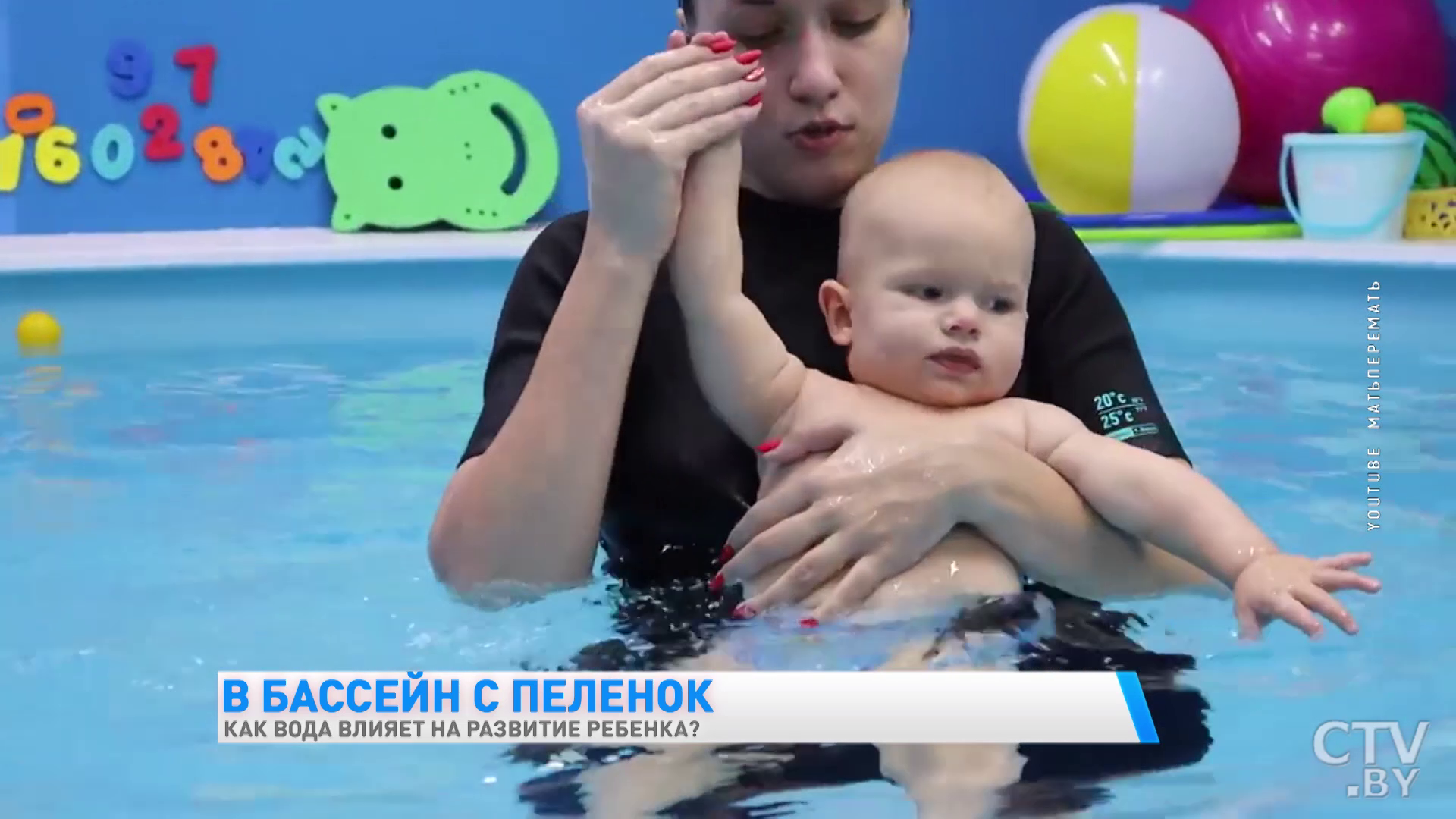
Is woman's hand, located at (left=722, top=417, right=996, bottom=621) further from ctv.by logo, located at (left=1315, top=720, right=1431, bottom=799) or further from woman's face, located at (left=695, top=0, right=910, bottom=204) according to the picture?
ctv.by logo, located at (left=1315, top=720, right=1431, bottom=799)

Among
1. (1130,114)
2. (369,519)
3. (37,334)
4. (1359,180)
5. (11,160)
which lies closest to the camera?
(369,519)

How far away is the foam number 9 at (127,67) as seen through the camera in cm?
650

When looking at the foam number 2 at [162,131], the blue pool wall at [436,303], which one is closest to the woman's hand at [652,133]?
the blue pool wall at [436,303]

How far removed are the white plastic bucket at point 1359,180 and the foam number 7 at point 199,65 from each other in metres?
3.93

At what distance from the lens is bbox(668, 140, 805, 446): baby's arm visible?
1.77 metres

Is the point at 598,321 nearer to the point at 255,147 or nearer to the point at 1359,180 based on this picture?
the point at 1359,180

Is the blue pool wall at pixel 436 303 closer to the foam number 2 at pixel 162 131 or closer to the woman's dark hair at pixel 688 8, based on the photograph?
the foam number 2 at pixel 162 131

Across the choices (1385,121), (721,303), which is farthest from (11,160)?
(721,303)

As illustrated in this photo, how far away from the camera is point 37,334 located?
16.9 ft

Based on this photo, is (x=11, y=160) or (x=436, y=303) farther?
(x=11, y=160)

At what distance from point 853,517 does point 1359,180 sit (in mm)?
4178

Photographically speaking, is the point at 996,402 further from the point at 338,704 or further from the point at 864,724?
the point at 338,704

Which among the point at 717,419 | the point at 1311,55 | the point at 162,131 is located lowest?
the point at 162,131

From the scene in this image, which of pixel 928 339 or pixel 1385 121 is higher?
pixel 928 339
